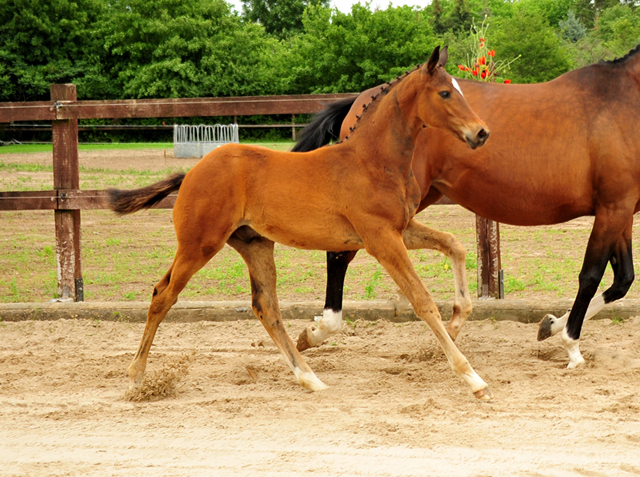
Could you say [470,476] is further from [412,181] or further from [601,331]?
[601,331]

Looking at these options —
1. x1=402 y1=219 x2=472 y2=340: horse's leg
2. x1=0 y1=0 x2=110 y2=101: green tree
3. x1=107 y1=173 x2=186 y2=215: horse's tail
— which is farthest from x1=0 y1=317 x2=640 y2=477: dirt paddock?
x1=0 y1=0 x2=110 y2=101: green tree

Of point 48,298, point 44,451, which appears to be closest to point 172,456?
point 44,451

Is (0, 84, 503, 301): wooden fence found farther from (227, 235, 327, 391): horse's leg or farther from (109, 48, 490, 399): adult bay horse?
(109, 48, 490, 399): adult bay horse

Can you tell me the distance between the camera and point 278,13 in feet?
186

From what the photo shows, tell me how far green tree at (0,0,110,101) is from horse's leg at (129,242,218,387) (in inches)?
1264

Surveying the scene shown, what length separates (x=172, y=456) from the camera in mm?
2959

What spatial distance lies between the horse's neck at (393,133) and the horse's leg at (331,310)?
910 mm

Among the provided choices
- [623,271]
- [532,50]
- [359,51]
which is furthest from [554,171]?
[359,51]

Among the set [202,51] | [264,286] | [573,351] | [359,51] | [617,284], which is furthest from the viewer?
[202,51]

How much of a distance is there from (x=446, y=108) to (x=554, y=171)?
110 centimetres

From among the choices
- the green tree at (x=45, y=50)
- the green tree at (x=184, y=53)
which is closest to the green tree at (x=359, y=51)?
the green tree at (x=184, y=53)

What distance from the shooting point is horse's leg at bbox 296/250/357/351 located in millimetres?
4387

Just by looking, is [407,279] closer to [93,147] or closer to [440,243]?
[440,243]

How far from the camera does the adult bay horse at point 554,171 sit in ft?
14.0
